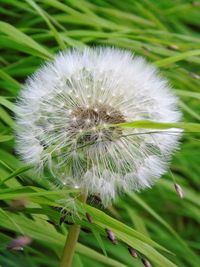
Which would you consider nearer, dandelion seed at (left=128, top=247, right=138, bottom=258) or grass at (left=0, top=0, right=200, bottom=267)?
dandelion seed at (left=128, top=247, right=138, bottom=258)

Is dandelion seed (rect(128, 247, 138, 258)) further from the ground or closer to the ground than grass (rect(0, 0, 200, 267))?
closer to the ground

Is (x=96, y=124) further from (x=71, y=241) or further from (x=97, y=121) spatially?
(x=71, y=241)

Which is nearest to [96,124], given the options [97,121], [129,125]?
[97,121]

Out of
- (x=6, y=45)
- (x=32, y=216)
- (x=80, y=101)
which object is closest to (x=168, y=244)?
(x=32, y=216)

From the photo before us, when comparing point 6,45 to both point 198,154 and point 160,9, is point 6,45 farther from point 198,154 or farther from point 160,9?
point 160,9

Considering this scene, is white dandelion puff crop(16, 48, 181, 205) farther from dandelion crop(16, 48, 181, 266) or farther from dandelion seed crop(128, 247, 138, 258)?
dandelion seed crop(128, 247, 138, 258)

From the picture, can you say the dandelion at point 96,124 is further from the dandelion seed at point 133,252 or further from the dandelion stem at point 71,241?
the dandelion seed at point 133,252

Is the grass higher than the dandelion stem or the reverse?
higher

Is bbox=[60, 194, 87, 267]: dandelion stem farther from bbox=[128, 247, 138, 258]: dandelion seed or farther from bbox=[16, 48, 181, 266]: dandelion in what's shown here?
bbox=[128, 247, 138, 258]: dandelion seed

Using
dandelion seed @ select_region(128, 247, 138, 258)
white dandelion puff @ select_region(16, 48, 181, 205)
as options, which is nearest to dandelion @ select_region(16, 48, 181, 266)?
white dandelion puff @ select_region(16, 48, 181, 205)

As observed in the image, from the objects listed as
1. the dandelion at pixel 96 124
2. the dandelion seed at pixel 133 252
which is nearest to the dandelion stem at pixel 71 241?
the dandelion at pixel 96 124
